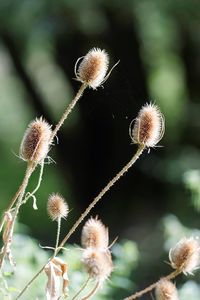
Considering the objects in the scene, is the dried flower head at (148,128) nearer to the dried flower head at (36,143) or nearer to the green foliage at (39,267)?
the dried flower head at (36,143)

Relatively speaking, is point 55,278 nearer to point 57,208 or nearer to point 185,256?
point 57,208

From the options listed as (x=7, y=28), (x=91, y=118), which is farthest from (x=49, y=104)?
(x=7, y=28)

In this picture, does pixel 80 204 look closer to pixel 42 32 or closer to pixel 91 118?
pixel 91 118

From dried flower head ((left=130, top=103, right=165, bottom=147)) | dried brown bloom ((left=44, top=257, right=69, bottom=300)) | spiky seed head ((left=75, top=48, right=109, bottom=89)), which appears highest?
spiky seed head ((left=75, top=48, right=109, bottom=89))

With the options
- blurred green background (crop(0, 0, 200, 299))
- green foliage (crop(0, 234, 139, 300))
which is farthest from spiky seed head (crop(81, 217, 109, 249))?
blurred green background (crop(0, 0, 200, 299))

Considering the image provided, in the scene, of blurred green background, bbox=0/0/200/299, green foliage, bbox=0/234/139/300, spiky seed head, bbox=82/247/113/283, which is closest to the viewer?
spiky seed head, bbox=82/247/113/283

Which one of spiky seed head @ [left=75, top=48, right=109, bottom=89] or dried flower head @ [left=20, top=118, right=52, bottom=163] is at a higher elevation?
spiky seed head @ [left=75, top=48, right=109, bottom=89]

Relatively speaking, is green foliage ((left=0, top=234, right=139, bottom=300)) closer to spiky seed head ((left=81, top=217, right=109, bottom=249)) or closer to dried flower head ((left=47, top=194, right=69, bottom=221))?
dried flower head ((left=47, top=194, right=69, bottom=221))
